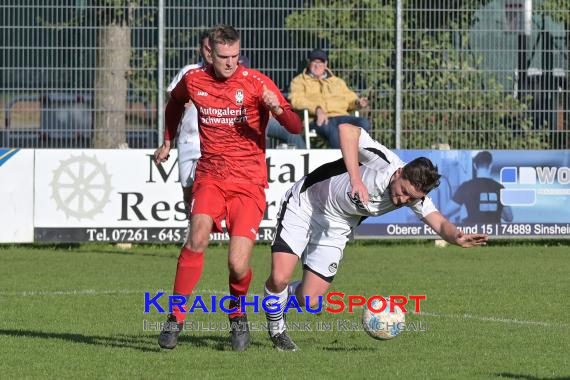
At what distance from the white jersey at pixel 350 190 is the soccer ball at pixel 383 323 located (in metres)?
Answer: 0.65

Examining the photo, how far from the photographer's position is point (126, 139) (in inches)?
672

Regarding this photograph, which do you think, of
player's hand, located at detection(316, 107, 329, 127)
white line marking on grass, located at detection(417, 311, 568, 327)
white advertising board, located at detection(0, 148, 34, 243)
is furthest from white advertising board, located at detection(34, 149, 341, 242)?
white line marking on grass, located at detection(417, 311, 568, 327)

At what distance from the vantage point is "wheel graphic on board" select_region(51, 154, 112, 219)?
16.2m

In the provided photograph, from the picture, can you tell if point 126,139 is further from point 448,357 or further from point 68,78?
point 448,357

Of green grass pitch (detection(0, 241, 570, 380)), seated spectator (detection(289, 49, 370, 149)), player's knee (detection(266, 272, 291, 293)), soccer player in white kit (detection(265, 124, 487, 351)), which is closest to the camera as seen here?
green grass pitch (detection(0, 241, 570, 380))

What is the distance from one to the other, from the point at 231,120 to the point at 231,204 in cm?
55

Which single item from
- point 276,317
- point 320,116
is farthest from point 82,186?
point 276,317

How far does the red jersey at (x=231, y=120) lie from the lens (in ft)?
Result: 27.3

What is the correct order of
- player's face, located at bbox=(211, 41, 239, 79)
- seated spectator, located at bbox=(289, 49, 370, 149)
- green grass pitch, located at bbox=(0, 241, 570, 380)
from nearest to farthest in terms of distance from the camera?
1. green grass pitch, located at bbox=(0, 241, 570, 380)
2. player's face, located at bbox=(211, 41, 239, 79)
3. seated spectator, located at bbox=(289, 49, 370, 149)

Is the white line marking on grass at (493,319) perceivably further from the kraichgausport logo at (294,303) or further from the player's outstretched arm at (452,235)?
the player's outstretched arm at (452,235)

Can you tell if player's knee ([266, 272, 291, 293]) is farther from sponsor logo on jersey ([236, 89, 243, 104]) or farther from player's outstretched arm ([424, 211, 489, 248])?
sponsor logo on jersey ([236, 89, 243, 104])

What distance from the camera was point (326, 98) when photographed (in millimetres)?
17141

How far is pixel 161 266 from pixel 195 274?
253 inches

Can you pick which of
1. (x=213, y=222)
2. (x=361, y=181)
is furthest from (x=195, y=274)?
(x=361, y=181)
